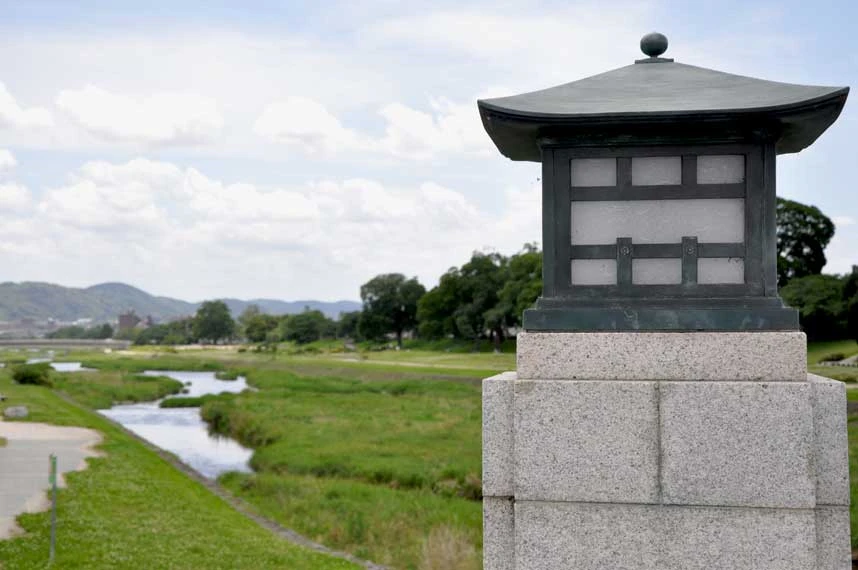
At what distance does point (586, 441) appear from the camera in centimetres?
577

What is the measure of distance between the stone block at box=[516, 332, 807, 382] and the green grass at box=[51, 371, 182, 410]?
3987cm

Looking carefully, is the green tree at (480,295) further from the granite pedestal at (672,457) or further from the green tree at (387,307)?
the granite pedestal at (672,457)

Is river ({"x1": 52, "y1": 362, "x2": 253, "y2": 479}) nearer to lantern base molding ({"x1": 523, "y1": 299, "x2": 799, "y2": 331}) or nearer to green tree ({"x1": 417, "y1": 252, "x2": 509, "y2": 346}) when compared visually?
lantern base molding ({"x1": 523, "y1": 299, "x2": 799, "y2": 331})

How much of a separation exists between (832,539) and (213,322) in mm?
148734

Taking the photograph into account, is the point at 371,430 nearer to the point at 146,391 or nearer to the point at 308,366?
the point at 146,391

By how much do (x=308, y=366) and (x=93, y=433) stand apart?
3946 centimetres

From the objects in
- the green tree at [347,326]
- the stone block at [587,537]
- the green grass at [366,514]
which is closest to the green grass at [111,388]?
the green grass at [366,514]

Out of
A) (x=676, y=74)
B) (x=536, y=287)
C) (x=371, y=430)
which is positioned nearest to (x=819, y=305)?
(x=536, y=287)

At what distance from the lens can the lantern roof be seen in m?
5.73

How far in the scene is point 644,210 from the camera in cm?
604

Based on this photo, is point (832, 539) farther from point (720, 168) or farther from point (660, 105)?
point (660, 105)

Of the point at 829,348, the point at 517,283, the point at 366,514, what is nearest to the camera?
the point at 366,514

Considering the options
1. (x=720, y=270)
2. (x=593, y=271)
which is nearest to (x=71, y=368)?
(x=593, y=271)

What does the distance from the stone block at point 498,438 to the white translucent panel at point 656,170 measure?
1.78 metres
